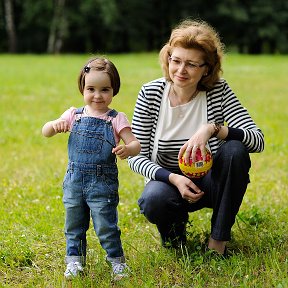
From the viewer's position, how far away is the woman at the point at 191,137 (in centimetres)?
386

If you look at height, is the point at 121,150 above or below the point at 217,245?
above

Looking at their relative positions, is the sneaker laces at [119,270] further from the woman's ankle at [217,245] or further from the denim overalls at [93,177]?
the woman's ankle at [217,245]

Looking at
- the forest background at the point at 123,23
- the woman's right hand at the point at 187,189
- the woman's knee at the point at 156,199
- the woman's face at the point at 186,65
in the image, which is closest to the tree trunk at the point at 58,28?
the forest background at the point at 123,23

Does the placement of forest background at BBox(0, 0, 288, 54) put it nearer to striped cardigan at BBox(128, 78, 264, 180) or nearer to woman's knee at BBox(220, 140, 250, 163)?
striped cardigan at BBox(128, 78, 264, 180)

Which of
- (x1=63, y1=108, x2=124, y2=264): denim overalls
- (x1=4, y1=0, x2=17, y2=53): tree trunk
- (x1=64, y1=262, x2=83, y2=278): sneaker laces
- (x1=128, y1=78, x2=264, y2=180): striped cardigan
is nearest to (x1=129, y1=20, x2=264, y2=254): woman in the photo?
(x1=128, y1=78, x2=264, y2=180): striped cardigan

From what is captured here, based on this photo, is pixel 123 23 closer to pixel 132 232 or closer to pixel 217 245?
pixel 132 232

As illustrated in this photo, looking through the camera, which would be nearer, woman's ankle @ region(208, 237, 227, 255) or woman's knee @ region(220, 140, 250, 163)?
woman's knee @ region(220, 140, 250, 163)

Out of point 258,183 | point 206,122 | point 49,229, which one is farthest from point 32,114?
point 206,122

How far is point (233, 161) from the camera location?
12.5 feet

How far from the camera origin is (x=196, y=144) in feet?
12.3

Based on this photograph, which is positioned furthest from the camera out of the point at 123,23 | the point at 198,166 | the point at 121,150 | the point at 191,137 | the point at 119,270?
the point at 123,23

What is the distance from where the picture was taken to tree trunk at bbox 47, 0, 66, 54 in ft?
135

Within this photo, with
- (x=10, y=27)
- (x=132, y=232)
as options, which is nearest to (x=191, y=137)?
(x=132, y=232)

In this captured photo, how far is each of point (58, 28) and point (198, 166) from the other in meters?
39.6
